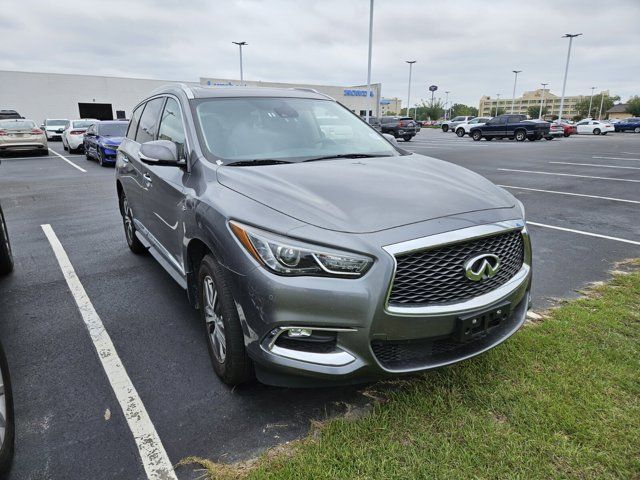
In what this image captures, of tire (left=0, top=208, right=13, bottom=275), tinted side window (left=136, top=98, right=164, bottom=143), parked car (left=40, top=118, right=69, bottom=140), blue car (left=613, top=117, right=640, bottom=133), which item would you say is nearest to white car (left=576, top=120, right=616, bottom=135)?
blue car (left=613, top=117, right=640, bottom=133)

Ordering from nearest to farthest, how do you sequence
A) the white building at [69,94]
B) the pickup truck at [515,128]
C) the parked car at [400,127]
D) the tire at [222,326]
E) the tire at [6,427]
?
the tire at [6,427] → the tire at [222,326] → the pickup truck at [515,128] → the parked car at [400,127] → the white building at [69,94]

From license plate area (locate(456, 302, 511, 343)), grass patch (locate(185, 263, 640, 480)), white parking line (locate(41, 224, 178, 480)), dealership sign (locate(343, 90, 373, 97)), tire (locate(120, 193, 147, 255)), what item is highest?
dealership sign (locate(343, 90, 373, 97))

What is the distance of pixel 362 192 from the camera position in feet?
8.42

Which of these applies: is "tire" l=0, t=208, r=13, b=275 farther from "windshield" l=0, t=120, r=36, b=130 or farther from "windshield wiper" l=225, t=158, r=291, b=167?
"windshield" l=0, t=120, r=36, b=130

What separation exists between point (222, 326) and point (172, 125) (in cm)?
192

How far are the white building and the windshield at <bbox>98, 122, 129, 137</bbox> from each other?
29578mm

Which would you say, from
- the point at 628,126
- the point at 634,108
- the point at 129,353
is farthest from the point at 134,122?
the point at 634,108

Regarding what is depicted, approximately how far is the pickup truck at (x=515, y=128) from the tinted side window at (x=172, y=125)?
3025 centimetres

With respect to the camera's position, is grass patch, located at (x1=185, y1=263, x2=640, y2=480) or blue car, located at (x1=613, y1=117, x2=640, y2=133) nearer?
grass patch, located at (x1=185, y1=263, x2=640, y2=480)

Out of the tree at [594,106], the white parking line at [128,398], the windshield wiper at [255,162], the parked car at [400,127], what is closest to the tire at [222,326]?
the white parking line at [128,398]

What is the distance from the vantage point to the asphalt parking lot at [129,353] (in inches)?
93.9

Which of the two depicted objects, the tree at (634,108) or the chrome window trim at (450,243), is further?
the tree at (634,108)

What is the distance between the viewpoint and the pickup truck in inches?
1161

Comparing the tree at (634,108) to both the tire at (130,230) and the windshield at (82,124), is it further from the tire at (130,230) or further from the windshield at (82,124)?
the tire at (130,230)
